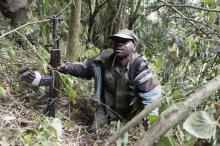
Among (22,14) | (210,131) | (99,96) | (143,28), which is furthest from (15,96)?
(143,28)

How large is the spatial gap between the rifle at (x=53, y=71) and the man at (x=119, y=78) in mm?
123

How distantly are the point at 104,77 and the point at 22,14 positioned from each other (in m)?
2.27

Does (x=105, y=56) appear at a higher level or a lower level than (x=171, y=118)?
lower

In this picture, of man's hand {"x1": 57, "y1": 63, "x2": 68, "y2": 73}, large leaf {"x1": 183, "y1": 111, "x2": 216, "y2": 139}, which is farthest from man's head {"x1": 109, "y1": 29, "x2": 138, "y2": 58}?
large leaf {"x1": 183, "y1": 111, "x2": 216, "y2": 139}

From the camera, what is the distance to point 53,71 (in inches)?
169

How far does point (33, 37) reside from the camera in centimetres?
595

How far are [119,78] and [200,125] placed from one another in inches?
146

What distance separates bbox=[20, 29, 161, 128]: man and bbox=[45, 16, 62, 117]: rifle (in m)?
0.12

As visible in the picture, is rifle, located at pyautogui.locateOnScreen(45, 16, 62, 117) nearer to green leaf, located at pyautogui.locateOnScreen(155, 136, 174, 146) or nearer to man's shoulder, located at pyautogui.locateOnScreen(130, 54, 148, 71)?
man's shoulder, located at pyautogui.locateOnScreen(130, 54, 148, 71)

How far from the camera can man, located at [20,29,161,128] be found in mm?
4438

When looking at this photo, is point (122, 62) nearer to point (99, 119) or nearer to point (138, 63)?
point (138, 63)

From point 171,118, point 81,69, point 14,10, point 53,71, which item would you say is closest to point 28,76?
point 53,71

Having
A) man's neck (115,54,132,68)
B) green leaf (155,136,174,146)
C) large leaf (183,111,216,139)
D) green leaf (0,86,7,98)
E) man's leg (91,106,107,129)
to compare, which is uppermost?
large leaf (183,111,216,139)

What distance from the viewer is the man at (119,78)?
4438 mm
